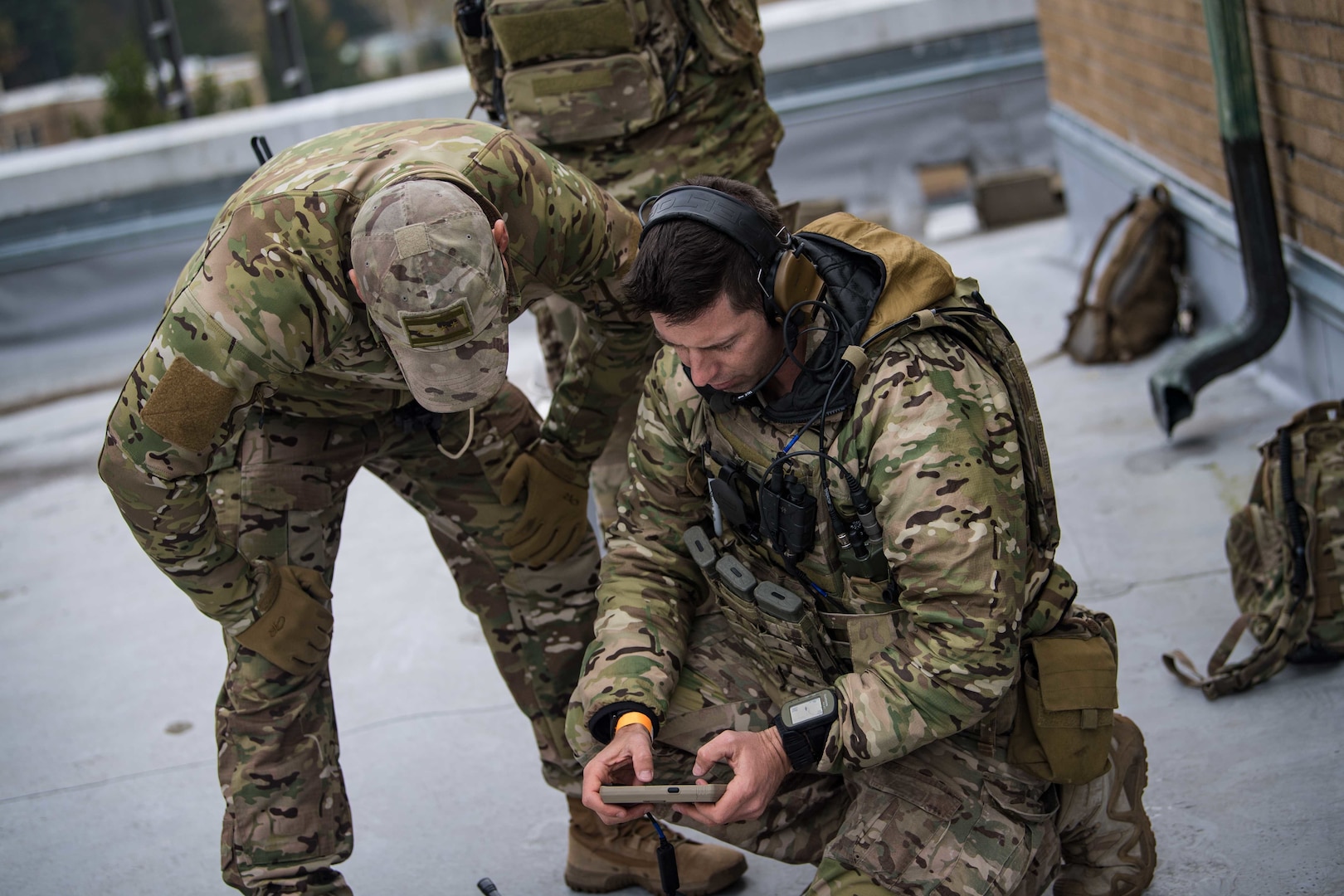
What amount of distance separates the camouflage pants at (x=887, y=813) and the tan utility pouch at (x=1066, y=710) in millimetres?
45

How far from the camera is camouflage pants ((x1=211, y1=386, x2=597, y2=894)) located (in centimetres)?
225

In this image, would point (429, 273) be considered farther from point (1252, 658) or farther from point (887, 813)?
point (1252, 658)

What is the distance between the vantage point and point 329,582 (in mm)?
2486

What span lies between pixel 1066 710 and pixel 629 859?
3.22 ft

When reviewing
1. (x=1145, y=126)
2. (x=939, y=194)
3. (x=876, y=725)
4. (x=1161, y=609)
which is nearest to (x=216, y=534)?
(x=876, y=725)

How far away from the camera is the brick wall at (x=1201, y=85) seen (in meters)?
3.14

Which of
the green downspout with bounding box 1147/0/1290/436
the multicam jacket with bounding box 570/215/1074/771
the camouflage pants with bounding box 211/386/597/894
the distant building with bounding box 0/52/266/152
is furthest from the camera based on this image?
the distant building with bounding box 0/52/266/152

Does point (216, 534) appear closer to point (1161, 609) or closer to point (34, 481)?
point (1161, 609)

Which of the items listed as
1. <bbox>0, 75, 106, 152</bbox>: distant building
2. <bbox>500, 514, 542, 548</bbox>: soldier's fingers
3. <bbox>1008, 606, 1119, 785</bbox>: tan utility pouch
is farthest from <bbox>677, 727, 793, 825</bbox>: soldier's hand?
<bbox>0, 75, 106, 152</bbox>: distant building

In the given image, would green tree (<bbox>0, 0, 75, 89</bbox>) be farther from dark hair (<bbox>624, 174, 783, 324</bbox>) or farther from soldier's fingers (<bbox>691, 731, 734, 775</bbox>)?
soldier's fingers (<bbox>691, 731, 734, 775</bbox>)

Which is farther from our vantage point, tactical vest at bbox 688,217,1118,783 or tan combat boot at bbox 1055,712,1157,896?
tan combat boot at bbox 1055,712,1157,896

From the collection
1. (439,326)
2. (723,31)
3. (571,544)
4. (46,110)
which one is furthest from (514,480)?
(46,110)

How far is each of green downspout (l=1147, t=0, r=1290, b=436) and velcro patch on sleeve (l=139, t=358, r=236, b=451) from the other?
2.76 meters

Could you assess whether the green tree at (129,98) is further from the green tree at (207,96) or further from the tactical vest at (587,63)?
the tactical vest at (587,63)
